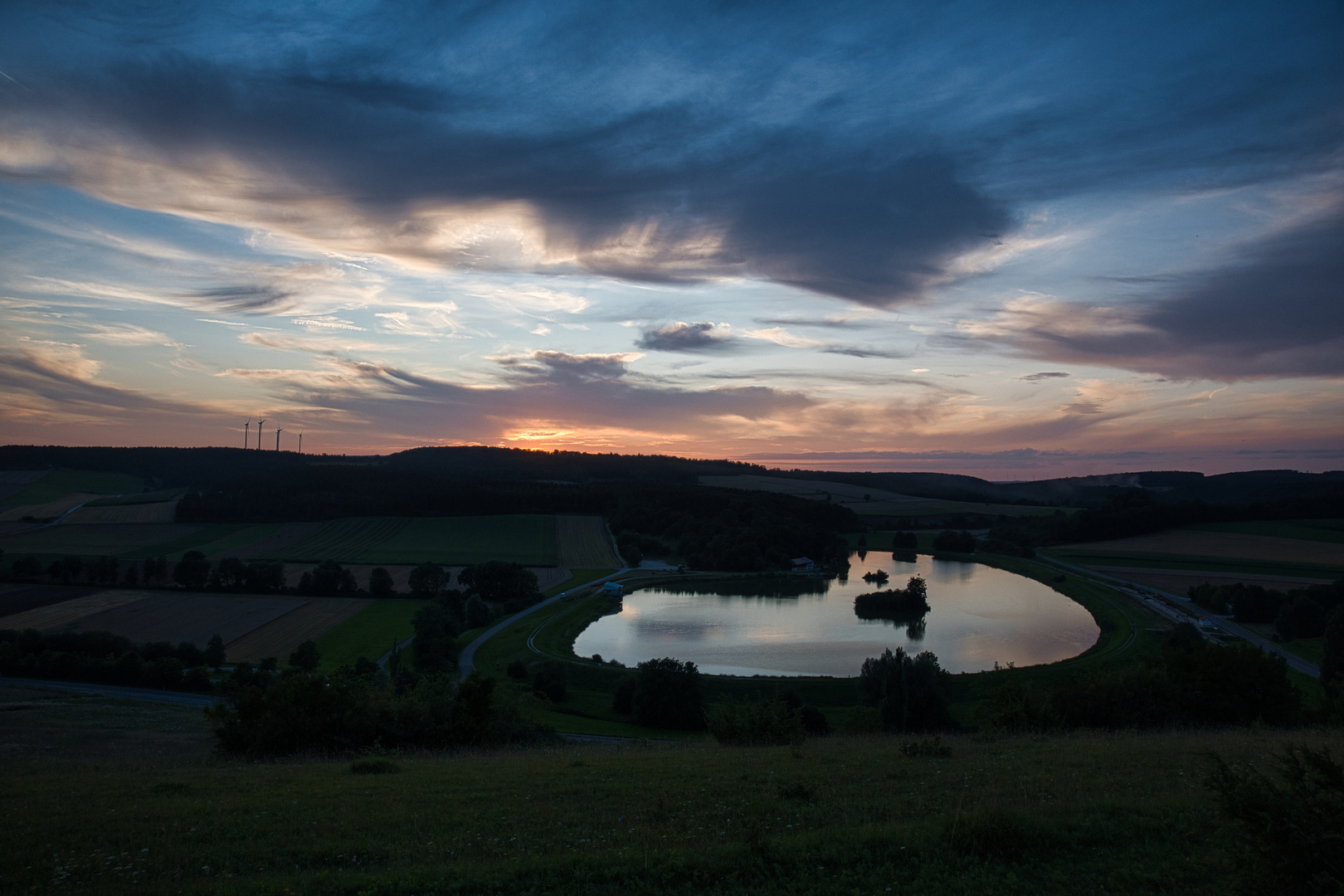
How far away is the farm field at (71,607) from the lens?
3494 cm

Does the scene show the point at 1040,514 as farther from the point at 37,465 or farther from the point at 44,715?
the point at 37,465

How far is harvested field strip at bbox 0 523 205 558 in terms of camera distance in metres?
54.1

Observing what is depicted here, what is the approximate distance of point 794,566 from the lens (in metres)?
72.5

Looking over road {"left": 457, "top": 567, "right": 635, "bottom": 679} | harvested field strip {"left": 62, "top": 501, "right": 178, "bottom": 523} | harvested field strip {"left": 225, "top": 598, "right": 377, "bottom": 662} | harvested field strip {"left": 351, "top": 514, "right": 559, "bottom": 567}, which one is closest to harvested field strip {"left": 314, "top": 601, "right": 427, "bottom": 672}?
harvested field strip {"left": 225, "top": 598, "right": 377, "bottom": 662}

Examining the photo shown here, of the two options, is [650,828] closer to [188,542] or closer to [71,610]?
[71,610]

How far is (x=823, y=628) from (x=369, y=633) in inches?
1054

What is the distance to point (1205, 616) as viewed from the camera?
40.2 metres

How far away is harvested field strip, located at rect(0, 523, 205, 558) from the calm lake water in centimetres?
4171

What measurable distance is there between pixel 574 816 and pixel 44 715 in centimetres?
2141

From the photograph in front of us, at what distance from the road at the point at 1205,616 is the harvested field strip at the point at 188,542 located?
70.8 meters

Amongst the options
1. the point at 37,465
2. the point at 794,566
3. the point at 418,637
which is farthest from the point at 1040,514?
the point at 37,465

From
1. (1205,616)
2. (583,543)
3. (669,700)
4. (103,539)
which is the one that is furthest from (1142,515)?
(103,539)

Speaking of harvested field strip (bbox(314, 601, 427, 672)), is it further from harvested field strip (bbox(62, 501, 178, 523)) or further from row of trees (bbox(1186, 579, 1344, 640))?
row of trees (bbox(1186, 579, 1344, 640))

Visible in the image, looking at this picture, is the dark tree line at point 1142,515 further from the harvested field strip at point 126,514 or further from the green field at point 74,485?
the green field at point 74,485
